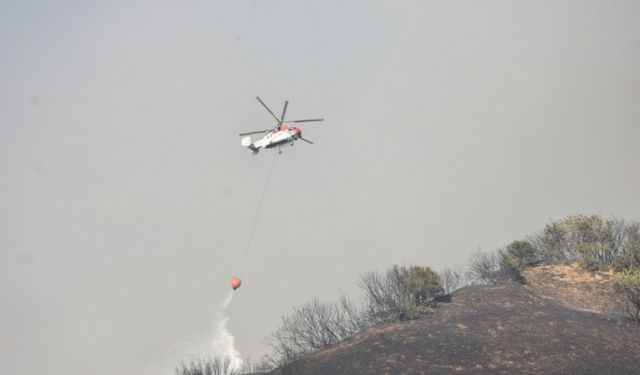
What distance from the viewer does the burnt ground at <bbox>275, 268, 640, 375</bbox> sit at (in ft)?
65.0

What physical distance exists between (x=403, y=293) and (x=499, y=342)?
1025cm

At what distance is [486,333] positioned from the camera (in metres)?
24.2

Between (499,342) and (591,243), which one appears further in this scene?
(591,243)

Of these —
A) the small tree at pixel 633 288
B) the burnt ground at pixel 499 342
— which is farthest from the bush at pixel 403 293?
the small tree at pixel 633 288

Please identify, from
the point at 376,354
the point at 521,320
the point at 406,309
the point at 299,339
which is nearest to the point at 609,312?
the point at 521,320


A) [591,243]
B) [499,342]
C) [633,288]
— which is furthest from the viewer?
[591,243]

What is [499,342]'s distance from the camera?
22.6 metres

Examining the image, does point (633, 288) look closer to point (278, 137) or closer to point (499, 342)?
point (499, 342)

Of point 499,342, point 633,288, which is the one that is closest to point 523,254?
point 633,288

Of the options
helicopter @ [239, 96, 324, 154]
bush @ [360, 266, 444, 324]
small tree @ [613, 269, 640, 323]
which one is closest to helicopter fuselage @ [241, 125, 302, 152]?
helicopter @ [239, 96, 324, 154]

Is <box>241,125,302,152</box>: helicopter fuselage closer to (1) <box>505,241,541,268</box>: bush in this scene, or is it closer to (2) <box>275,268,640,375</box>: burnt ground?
(2) <box>275,268,640,375</box>: burnt ground

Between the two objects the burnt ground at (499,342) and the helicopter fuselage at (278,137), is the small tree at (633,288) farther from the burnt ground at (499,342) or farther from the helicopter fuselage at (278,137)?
the helicopter fuselage at (278,137)

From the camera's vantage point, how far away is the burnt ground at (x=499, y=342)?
1981 centimetres

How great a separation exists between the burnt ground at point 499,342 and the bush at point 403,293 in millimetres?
1435
